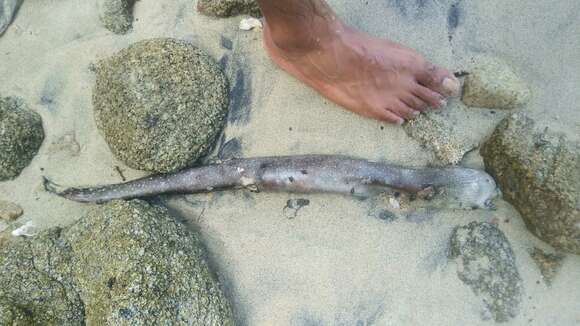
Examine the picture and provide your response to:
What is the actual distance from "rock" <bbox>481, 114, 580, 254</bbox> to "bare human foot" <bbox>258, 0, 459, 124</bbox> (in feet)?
1.68

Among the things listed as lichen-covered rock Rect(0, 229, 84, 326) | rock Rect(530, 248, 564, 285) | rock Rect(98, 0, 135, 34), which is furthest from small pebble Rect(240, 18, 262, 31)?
rock Rect(530, 248, 564, 285)

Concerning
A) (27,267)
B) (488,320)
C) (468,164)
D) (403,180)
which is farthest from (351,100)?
(27,267)

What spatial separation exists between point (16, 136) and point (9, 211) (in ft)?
1.78

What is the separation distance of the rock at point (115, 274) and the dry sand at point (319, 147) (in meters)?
0.29

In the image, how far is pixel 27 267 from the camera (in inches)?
139

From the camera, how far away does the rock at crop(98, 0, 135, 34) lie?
4.09 m

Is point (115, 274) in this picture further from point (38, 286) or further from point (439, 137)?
point (439, 137)

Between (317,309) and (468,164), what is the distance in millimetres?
1441

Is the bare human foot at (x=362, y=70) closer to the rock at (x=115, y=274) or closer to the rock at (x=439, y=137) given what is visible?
the rock at (x=439, y=137)

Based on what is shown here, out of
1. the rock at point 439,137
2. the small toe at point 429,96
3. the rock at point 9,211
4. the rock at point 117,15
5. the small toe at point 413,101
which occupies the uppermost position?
the rock at point 117,15

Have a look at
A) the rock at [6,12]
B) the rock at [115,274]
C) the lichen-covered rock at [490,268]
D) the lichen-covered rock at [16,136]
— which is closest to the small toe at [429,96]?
the lichen-covered rock at [490,268]

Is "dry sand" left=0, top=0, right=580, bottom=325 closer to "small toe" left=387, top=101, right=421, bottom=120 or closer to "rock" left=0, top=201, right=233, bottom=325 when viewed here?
"small toe" left=387, top=101, right=421, bottom=120

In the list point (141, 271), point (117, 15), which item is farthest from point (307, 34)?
point (141, 271)

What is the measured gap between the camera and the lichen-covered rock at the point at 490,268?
345cm
